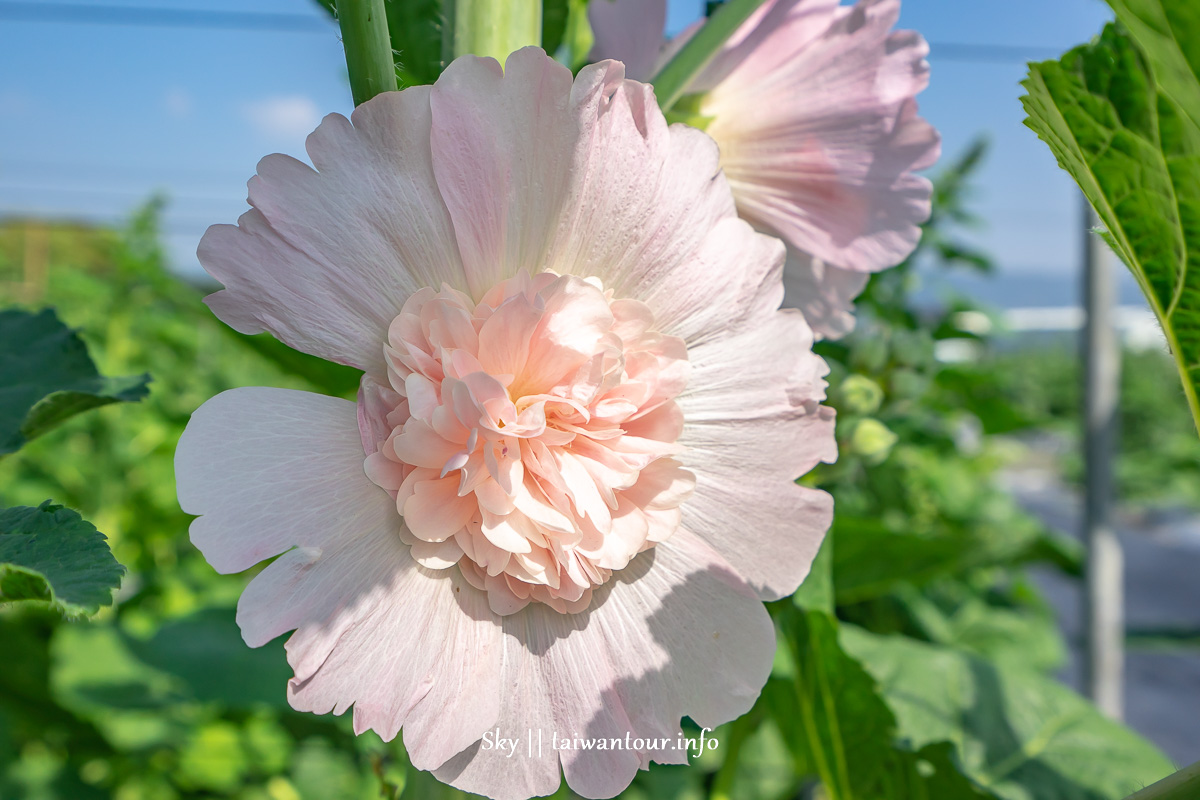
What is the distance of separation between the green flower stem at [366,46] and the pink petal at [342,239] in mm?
33

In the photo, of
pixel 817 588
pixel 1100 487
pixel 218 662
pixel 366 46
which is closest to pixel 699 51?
pixel 366 46

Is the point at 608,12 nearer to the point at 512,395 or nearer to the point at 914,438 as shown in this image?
the point at 512,395

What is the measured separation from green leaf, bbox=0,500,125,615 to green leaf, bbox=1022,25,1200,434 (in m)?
0.53

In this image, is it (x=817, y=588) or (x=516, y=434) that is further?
(x=817, y=588)

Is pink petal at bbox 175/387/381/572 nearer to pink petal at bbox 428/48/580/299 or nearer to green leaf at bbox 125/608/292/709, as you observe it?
pink petal at bbox 428/48/580/299

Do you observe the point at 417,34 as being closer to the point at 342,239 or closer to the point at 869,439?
the point at 342,239

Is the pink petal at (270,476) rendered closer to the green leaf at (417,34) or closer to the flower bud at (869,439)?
the green leaf at (417,34)

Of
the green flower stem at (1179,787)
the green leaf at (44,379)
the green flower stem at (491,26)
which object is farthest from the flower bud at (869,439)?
the green leaf at (44,379)

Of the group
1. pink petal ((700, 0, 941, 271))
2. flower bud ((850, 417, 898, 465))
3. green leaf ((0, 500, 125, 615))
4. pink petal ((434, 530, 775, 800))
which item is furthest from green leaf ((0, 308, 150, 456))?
flower bud ((850, 417, 898, 465))

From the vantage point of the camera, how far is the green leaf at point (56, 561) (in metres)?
0.37

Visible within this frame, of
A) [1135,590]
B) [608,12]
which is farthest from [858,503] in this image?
[1135,590]

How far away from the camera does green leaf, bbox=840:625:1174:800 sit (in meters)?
0.90

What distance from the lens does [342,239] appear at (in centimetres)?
39

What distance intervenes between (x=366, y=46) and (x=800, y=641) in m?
0.61
